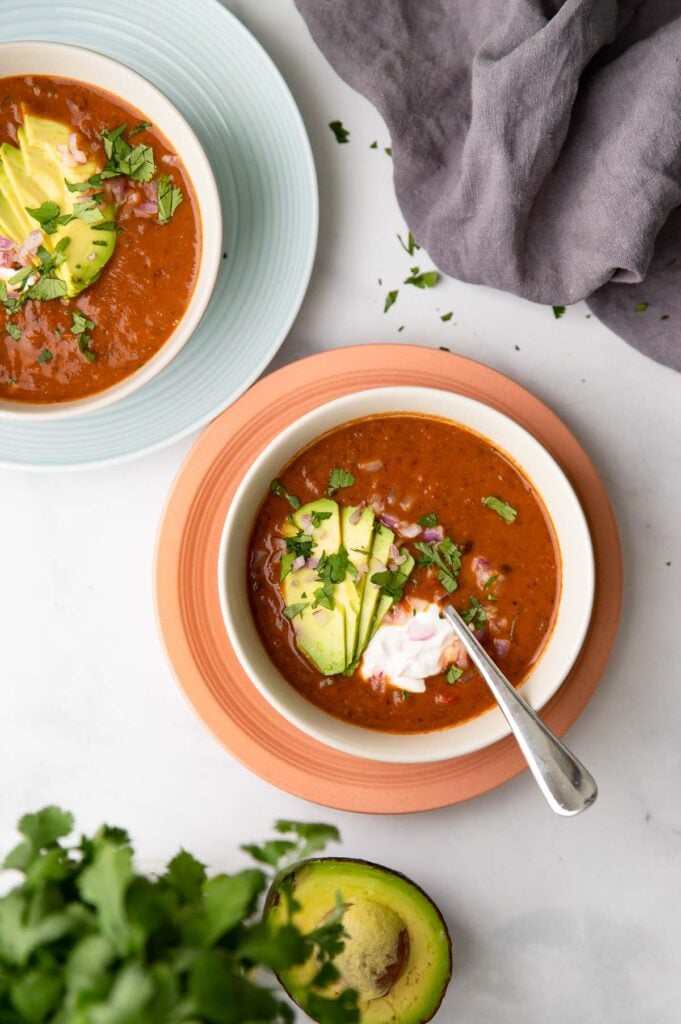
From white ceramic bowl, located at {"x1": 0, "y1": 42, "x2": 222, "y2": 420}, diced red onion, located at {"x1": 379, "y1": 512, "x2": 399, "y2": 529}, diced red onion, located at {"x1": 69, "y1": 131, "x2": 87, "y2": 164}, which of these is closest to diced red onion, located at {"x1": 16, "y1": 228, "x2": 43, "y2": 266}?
diced red onion, located at {"x1": 69, "y1": 131, "x2": 87, "y2": 164}

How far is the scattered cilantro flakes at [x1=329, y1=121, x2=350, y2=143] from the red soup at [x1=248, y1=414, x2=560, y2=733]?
2.61ft

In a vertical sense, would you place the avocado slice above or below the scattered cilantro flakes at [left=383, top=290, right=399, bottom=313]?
below

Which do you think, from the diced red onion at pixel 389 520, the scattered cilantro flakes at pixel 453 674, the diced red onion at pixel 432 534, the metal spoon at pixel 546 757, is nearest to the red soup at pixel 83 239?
the diced red onion at pixel 389 520

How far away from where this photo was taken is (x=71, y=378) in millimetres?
2660

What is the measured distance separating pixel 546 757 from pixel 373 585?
58 centimetres

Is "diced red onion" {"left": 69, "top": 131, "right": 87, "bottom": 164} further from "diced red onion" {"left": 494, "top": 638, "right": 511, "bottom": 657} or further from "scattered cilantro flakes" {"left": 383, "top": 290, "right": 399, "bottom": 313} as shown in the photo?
"diced red onion" {"left": 494, "top": 638, "right": 511, "bottom": 657}

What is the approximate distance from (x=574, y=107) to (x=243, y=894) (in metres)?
2.07

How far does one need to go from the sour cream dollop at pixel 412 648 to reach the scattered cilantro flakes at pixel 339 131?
126 centimetres

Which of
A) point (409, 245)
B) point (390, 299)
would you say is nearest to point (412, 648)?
point (390, 299)

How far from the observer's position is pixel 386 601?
2.59 metres

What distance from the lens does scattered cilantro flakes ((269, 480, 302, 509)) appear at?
2.61m

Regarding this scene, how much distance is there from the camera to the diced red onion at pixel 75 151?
8.44 ft

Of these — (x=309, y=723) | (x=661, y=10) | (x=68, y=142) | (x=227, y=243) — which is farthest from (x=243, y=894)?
(x=661, y=10)

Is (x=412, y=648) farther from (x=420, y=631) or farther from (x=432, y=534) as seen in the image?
(x=432, y=534)
